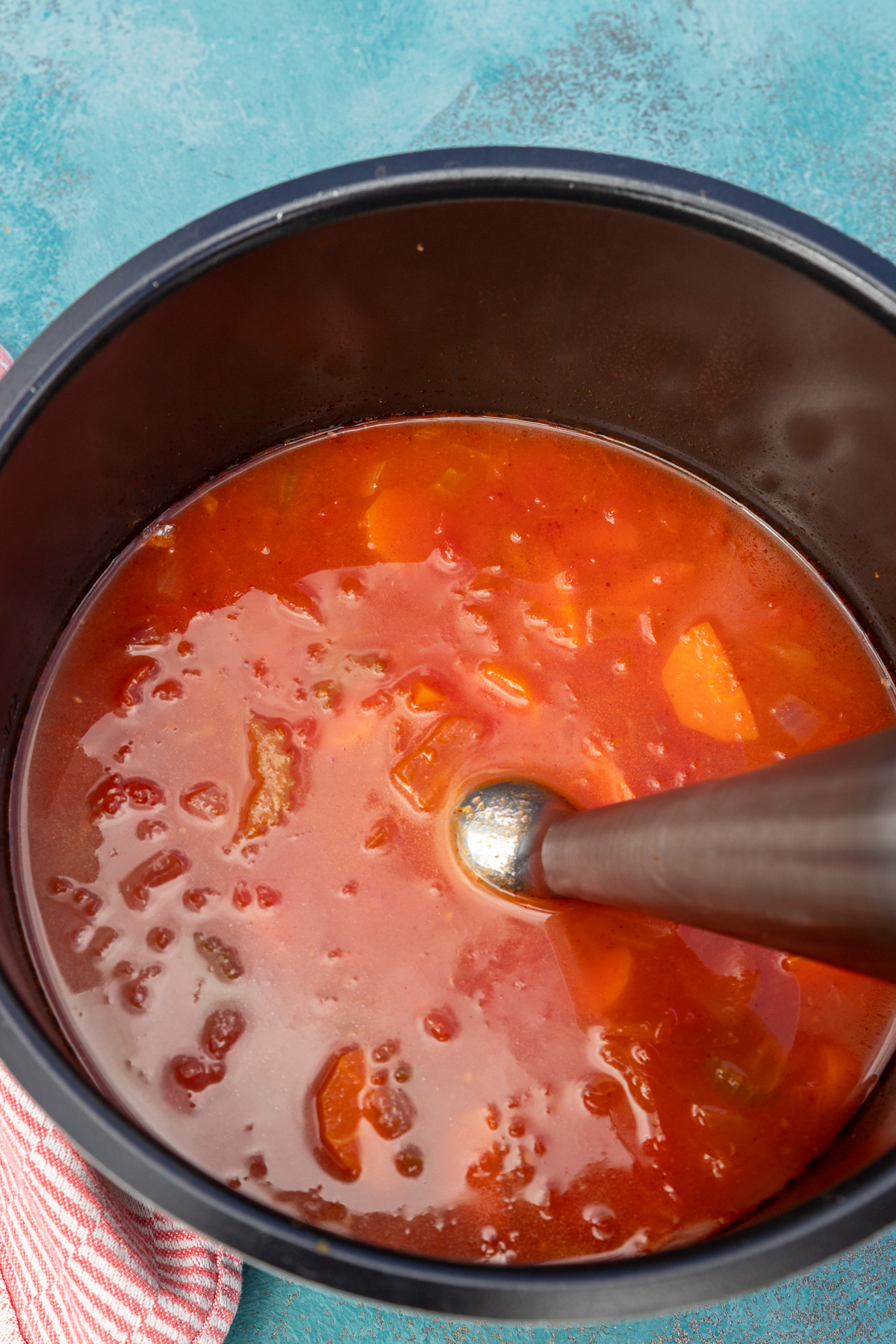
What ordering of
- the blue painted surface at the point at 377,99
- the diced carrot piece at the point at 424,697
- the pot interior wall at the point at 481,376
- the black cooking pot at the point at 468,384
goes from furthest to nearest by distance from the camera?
1. the blue painted surface at the point at 377,99
2. the diced carrot piece at the point at 424,697
3. the pot interior wall at the point at 481,376
4. the black cooking pot at the point at 468,384

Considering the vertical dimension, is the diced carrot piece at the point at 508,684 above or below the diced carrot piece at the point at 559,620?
below

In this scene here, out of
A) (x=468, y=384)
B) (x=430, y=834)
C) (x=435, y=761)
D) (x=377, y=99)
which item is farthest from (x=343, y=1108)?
(x=377, y=99)

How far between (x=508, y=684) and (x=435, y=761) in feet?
0.56

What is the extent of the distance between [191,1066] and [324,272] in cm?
107

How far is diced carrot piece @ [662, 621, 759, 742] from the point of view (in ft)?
5.03

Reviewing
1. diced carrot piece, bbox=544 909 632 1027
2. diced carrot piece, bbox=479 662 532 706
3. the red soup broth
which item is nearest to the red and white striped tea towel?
the red soup broth

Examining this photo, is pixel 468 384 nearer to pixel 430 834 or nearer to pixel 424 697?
pixel 424 697

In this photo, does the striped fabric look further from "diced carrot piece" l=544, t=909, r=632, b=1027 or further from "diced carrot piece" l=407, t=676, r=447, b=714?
"diced carrot piece" l=407, t=676, r=447, b=714

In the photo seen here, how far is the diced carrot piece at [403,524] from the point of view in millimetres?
1585

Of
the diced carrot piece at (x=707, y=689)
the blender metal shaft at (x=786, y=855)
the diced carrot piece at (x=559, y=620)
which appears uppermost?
the diced carrot piece at (x=559, y=620)

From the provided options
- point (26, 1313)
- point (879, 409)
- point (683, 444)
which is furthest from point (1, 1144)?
point (879, 409)

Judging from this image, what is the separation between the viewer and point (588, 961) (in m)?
1.38

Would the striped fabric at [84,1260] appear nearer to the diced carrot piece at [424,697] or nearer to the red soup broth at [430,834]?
the red soup broth at [430,834]

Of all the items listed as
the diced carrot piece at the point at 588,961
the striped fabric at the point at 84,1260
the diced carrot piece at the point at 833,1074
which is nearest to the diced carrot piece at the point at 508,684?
the diced carrot piece at the point at 588,961
